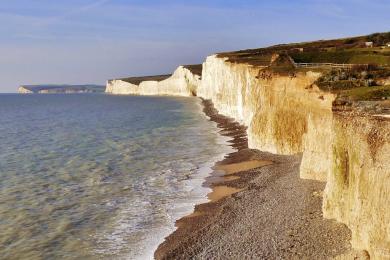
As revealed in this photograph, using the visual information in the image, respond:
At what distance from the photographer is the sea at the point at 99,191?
1825 cm

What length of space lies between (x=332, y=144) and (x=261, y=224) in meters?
4.16

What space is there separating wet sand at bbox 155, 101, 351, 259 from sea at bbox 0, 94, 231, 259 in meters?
1.06

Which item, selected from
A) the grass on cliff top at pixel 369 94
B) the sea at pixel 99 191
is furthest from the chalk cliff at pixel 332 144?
the sea at pixel 99 191

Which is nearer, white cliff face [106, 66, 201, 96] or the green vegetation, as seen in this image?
the green vegetation

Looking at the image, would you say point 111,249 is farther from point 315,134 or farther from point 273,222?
point 315,134

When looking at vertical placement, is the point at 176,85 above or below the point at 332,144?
above

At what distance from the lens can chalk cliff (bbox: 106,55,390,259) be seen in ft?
40.1

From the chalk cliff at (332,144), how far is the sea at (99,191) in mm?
5000

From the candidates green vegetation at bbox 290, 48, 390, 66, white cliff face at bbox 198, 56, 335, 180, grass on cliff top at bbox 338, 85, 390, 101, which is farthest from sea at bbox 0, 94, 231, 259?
green vegetation at bbox 290, 48, 390, 66

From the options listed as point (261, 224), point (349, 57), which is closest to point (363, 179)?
point (261, 224)

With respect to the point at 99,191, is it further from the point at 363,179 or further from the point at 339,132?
the point at 363,179

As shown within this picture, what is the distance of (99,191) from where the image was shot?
2584 centimetres

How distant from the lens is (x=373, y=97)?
16.6m

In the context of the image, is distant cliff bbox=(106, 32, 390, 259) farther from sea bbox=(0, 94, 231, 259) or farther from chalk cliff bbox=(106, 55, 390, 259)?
sea bbox=(0, 94, 231, 259)
